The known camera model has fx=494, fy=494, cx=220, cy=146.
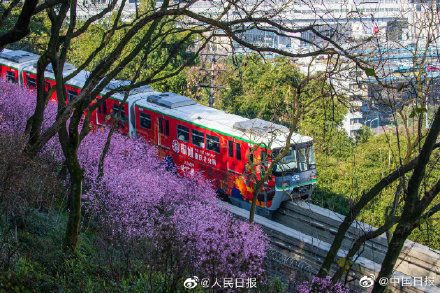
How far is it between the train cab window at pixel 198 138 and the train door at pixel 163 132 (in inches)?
50.2

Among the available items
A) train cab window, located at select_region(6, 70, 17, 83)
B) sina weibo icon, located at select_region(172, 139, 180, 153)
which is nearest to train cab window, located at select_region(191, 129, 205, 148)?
sina weibo icon, located at select_region(172, 139, 180, 153)

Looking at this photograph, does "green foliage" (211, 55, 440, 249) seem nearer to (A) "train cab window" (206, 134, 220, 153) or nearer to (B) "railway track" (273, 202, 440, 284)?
(B) "railway track" (273, 202, 440, 284)

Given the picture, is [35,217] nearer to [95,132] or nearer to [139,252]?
[139,252]

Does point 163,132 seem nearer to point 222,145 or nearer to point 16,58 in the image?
point 222,145

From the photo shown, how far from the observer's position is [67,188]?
42.7 feet

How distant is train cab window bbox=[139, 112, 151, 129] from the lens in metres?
18.3

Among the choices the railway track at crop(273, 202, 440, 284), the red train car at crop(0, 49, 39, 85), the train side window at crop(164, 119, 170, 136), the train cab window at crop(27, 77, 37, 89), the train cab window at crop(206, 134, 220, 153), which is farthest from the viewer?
the red train car at crop(0, 49, 39, 85)

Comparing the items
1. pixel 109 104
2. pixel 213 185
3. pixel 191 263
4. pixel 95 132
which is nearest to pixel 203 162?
pixel 213 185

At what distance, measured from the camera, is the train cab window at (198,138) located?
16234 millimetres

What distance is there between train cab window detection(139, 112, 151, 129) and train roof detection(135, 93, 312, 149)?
34cm

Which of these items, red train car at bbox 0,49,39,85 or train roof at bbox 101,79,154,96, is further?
red train car at bbox 0,49,39,85

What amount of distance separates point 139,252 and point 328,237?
7.75 metres

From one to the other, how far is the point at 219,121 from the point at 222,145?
3.18 ft

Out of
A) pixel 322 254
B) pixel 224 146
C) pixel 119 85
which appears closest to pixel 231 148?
pixel 224 146
